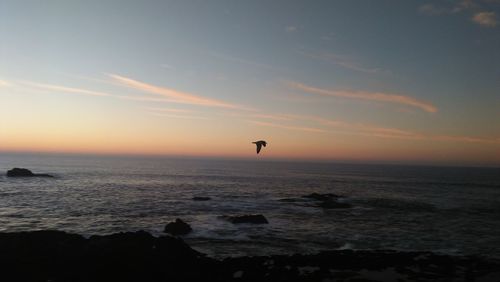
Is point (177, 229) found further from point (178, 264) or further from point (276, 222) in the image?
point (276, 222)

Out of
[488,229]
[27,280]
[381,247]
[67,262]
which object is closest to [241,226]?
[381,247]

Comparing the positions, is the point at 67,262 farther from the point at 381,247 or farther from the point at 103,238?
the point at 381,247

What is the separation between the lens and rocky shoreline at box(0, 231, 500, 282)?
827 inches

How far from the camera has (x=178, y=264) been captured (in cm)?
2300

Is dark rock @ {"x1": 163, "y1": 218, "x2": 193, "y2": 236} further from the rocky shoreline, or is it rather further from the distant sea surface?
the rocky shoreline

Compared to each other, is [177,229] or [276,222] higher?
[177,229]

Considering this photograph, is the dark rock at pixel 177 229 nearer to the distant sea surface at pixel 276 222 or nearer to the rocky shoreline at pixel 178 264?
the distant sea surface at pixel 276 222

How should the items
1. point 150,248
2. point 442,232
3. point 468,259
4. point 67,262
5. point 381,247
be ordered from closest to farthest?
point 67,262 → point 150,248 → point 468,259 → point 381,247 → point 442,232

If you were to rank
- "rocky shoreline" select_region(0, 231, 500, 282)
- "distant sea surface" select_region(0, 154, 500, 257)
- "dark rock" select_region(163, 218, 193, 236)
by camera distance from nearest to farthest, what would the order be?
"rocky shoreline" select_region(0, 231, 500, 282), "distant sea surface" select_region(0, 154, 500, 257), "dark rock" select_region(163, 218, 193, 236)

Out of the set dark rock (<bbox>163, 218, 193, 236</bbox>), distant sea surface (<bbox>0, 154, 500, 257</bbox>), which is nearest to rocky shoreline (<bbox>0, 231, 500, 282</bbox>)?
distant sea surface (<bbox>0, 154, 500, 257</bbox>)

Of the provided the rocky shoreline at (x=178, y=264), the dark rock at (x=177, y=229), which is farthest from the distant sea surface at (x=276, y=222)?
the rocky shoreline at (x=178, y=264)

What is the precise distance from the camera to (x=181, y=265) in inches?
901

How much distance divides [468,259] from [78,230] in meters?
30.2

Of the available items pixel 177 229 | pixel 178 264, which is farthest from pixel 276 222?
pixel 178 264
